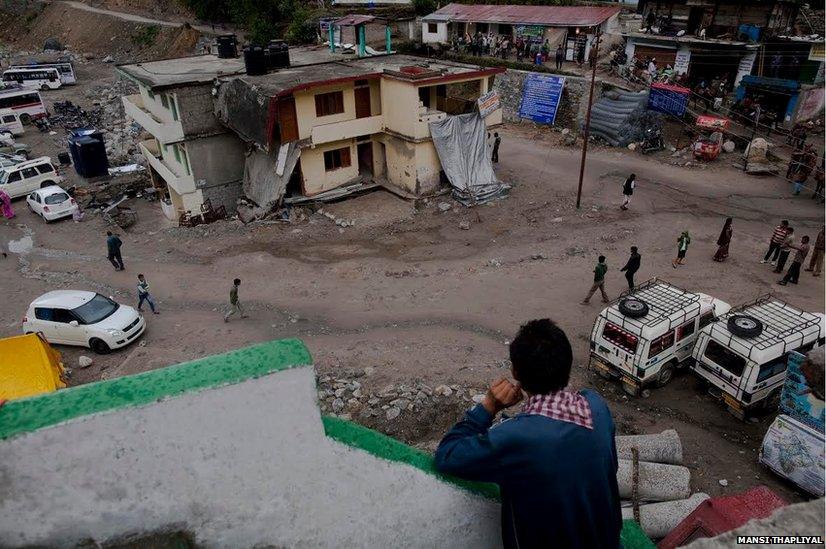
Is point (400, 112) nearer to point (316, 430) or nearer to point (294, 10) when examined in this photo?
point (316, 430)

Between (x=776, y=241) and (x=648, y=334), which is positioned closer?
(x=648, y=334)

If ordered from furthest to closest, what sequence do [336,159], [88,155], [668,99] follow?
[88,155], [668,99], [336,159]

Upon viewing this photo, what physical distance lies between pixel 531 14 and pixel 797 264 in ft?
86.4

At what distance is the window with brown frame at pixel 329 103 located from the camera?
2123cm

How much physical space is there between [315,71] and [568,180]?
1177 centimetres

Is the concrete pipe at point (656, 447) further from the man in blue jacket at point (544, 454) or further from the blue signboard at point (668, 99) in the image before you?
the blue signboard at point (668, 99)

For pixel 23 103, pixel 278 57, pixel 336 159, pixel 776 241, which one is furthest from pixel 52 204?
pixel 776 241

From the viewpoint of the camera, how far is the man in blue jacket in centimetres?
258

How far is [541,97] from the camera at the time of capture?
30922 mm

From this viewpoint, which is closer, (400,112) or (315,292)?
(315,292)

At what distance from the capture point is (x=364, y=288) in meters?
16.7

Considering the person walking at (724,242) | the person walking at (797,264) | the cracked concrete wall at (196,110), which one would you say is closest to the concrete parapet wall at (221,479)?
the person walking at (797,264)

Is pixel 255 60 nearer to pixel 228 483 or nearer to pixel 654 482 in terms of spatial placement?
pixel 654 482

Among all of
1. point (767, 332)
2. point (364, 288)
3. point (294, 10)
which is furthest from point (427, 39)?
point (767, 332)
